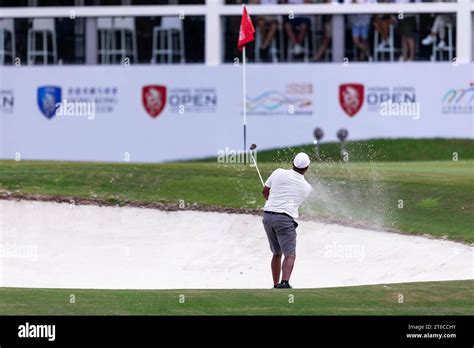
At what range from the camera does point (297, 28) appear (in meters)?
52.5

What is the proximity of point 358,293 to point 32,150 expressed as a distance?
37837mm

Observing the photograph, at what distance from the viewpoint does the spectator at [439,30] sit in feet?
169

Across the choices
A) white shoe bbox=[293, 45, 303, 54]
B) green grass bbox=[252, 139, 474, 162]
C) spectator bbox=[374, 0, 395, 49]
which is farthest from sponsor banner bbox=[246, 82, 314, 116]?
spectator bbox=[374, 0, 395, 49]

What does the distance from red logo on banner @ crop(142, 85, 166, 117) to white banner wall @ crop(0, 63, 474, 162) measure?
0.04 meters

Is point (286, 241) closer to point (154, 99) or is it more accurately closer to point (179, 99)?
point (179, 99)

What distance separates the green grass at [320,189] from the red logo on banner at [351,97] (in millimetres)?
21345

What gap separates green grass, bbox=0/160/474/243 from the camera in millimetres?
23781

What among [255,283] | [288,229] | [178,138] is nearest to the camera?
[288,229]

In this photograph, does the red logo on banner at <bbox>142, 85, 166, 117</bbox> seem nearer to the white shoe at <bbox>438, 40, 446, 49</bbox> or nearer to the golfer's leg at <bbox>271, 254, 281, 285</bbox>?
the white shoe at <bbox>438, 40, 446, 49</bbox>

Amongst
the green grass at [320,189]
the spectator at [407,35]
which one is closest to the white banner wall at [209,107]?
the spectator at [407,35]

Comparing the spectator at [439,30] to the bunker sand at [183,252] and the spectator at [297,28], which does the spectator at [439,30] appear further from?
the bunker sand at [183,252]
